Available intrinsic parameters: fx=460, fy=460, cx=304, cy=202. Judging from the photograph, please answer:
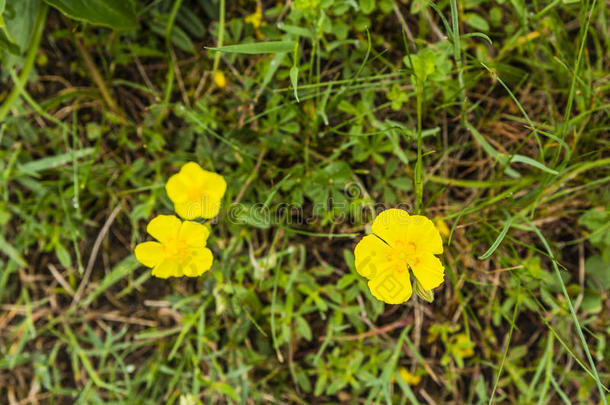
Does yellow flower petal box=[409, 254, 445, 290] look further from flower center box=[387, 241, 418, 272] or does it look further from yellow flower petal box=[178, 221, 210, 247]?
yellow flower petal box=[178, 221, 210, 247]

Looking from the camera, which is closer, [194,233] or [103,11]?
[194,233]

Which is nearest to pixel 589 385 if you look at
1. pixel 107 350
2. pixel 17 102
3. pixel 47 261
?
pixel 107 350

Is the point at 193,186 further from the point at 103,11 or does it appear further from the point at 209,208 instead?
the point at 103,11

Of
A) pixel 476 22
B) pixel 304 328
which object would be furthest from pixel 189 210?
pixel 476 22

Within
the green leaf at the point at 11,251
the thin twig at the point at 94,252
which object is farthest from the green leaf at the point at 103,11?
the green leaf at the point at 11,251

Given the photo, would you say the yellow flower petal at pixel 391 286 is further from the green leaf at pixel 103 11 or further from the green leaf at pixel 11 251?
the green leaf at pixel 11 251

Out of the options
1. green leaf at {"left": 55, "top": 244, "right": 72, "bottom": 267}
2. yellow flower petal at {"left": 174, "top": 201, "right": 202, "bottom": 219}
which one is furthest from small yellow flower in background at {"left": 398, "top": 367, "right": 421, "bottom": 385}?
green leaf at {"left": 55, "top": 244, "right": 72, "bottom": 267}

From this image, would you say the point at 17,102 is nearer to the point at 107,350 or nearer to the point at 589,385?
the point at 107,350

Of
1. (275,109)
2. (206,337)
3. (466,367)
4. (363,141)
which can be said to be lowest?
(466,367)
